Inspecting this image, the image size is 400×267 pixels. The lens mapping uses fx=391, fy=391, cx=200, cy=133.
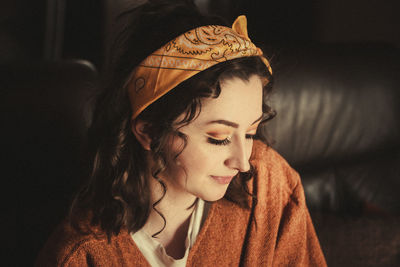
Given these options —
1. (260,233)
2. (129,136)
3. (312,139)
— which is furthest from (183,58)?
(312,139)

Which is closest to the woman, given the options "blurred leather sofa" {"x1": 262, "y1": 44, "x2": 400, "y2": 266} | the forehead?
the forehead

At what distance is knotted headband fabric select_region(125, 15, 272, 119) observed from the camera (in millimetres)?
738

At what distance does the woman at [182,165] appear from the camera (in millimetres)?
761

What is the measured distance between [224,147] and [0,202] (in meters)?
0.70

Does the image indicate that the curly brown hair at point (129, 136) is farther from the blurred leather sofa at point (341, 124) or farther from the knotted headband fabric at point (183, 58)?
the blurred leather sofa at point (341, 124)

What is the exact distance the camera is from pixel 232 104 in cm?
76

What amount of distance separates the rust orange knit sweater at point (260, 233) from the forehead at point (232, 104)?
1.03ft

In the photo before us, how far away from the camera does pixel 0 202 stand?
110 centimetres

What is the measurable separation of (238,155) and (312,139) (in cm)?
77

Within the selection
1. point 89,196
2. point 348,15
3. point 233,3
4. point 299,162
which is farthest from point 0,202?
point 348,15

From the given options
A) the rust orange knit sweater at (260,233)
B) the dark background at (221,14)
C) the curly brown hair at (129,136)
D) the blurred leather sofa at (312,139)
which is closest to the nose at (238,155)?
the curly brown hair at (129,136)

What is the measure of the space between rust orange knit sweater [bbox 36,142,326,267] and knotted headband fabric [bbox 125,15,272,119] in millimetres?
342

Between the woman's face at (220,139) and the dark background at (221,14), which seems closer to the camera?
the woman's face at (220,139)

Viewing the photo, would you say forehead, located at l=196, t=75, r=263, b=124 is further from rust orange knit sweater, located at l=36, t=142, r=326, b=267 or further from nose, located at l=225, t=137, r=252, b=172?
rust orange knit sweater, located at l=36, t=142, r=326, b=267
